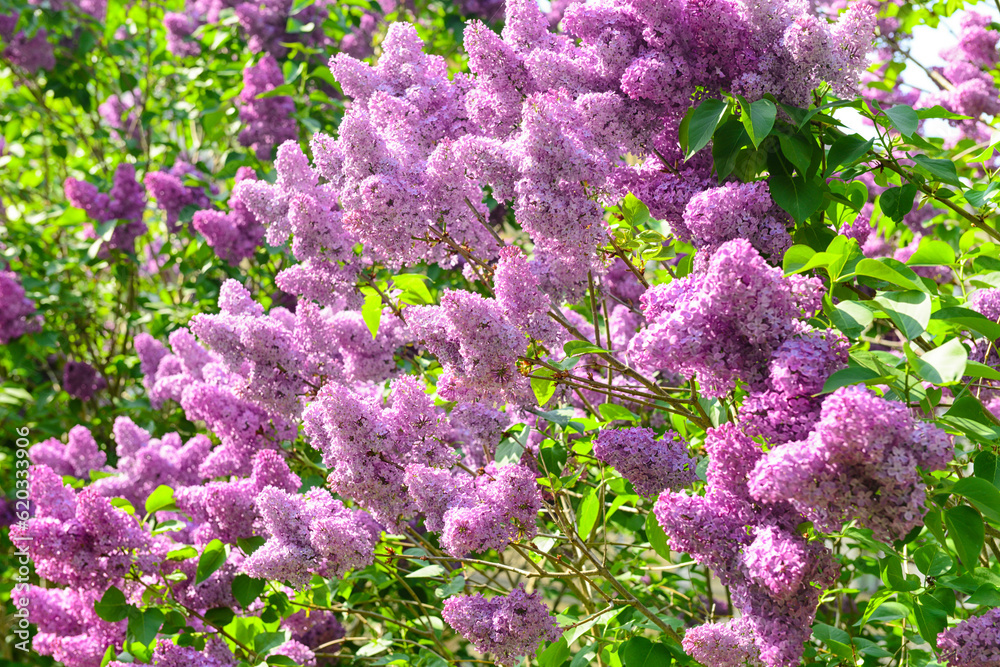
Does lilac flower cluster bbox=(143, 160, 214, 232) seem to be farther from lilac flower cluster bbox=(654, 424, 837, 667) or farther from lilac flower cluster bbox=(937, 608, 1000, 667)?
lilac flower cluster bbox=(937, 608, 1000, 667)

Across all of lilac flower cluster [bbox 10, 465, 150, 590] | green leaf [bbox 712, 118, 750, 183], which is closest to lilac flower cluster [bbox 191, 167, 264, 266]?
lilac flower cluster [bbox 10, 465, 150, 590]

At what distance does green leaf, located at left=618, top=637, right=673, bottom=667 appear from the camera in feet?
6.64

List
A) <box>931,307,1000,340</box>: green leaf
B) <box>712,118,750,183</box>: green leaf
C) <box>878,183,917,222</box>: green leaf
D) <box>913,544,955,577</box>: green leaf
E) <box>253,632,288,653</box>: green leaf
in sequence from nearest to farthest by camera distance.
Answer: <box>931,307,1000,340</box>: green leaf
<box>712,118,750,183</box>: green leaf
<box>878,183,917,222</box>: green leaf
<box>913,544,955,577</box>: green leaf
<box>253,632,288,653</box>: green leaf

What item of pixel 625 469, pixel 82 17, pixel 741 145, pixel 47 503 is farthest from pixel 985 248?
pixel 82 17

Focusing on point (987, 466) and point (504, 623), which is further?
point (504, 623)

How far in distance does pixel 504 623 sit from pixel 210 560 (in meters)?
1.14

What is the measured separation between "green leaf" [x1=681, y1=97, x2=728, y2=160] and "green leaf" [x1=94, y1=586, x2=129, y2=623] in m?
2.24

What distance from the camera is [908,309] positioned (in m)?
1.40

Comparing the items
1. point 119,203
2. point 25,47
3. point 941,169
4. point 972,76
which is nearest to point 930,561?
point 941,169

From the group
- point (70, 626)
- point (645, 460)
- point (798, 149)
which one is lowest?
point (70, 626)

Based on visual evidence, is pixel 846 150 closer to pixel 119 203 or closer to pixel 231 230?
pixel 231 230

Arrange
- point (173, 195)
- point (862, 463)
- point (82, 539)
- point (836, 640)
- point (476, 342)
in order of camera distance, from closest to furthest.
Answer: point (862, 463)
point (476, 342)
point (836, 640)
point (82, 539)
point (173, 195)

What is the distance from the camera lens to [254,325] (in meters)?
2.42

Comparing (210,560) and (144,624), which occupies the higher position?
(210,560)
